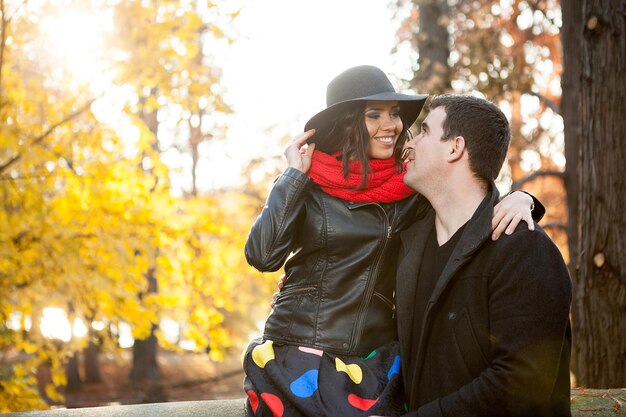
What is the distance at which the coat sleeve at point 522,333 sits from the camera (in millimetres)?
2211

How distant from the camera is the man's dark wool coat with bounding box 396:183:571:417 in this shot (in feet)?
7.27

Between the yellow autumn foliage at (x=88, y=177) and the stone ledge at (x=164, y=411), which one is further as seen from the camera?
the yellow autumn foliage at (x=88, y=177)

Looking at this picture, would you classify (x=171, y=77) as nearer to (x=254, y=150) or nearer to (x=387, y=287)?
(x=387, y=287)

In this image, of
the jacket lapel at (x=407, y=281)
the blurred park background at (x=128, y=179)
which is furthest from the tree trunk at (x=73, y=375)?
the jacket lapel at (x=407, y=281)

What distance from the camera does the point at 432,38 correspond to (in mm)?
9734

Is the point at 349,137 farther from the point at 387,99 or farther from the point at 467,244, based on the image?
the point at 467,244

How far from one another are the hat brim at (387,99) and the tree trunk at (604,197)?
1.76 m

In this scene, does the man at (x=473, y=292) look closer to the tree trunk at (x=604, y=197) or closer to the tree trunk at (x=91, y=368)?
the tree trunk at (x=604, y=197)

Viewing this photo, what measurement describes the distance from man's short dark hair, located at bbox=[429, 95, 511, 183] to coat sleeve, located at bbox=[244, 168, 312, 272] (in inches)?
28.6

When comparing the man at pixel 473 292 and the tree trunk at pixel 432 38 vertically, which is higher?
the tree trunk at pixel 432 38

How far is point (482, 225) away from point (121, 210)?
411cm

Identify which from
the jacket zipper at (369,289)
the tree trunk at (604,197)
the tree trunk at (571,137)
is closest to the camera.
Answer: the jacket zipper at (369,289)

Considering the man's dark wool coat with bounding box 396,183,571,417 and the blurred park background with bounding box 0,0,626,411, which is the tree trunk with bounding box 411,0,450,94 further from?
the man's dark wool coat with bounding box 396,183,571,417

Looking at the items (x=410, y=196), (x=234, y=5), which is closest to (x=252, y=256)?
(x=410, y=196)
